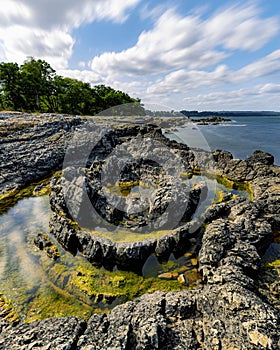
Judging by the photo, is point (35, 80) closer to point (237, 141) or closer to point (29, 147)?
point (29, 147)

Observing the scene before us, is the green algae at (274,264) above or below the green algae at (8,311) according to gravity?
below

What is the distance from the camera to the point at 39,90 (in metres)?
60.5

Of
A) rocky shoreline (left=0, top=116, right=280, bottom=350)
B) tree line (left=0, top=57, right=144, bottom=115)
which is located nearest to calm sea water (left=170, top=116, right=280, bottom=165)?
rocky shoreline (left=0, top=116, right=280, bottom=350)

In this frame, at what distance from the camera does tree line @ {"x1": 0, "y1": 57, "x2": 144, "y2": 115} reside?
52.6 metres

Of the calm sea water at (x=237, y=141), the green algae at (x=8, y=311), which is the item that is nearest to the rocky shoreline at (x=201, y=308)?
the green algae at (x=8, y=311)

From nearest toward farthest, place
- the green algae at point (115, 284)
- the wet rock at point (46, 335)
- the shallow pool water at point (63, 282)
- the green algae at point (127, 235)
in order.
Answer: the wet rock at point (46, 335), the shallow pool water at point (63, 282), the green algae at point (115, 284), the green algae at point (127, 235)

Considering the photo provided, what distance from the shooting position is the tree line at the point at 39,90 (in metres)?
52.6

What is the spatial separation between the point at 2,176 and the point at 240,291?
2690 centimetres

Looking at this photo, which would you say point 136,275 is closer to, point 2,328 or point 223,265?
point 223,265

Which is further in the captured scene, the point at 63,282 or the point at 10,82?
the point at 10,82

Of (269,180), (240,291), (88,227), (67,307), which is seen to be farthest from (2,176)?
(269,180)

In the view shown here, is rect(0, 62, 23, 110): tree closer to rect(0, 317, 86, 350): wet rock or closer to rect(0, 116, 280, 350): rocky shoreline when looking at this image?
rect(0, 116, 280, 350): rocky shoreline

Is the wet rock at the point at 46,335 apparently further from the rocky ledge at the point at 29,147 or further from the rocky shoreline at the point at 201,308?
the rocky ledge at the point at 29,147

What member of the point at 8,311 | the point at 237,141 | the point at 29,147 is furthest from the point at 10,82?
the point at 237,141
